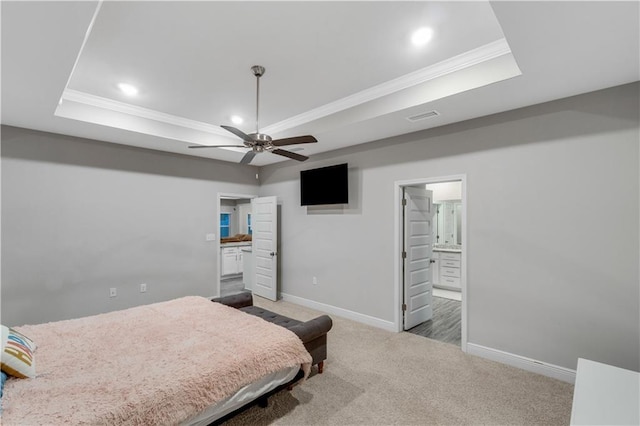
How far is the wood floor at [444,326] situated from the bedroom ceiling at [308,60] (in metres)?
2.72

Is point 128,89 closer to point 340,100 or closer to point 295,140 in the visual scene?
point 295,140

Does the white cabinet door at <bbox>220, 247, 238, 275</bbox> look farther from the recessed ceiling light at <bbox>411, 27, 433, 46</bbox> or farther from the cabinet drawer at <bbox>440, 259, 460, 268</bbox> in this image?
the recessed ceiling light at <bbox>411, 27, 433, 46</bbox>

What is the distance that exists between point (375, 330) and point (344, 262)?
1.11m

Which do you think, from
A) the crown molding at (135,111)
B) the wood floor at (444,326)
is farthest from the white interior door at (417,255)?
the crown molding at (135,111)

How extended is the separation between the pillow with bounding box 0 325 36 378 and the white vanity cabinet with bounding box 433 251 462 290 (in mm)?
6246

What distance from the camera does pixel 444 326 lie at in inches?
168

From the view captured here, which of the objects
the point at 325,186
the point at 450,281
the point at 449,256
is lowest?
the point at 450,281

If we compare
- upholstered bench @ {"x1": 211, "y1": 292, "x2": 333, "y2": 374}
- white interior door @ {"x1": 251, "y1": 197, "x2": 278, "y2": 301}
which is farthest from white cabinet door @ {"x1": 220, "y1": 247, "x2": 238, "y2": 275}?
upholstered bench @ {"x1": 211, "y1": 292, "x2": 333, "y2": 374}

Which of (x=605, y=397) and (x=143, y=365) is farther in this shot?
(x=143, y=365)

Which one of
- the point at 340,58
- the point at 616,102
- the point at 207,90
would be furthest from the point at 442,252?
the point at 207,90

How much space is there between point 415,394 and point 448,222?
5064 mm

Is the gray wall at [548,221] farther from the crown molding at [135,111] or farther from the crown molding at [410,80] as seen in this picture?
the crown molding at [135,111]

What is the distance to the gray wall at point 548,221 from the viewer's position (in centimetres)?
257

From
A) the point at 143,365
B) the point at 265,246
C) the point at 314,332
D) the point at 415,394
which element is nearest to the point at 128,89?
the point at 143,365
